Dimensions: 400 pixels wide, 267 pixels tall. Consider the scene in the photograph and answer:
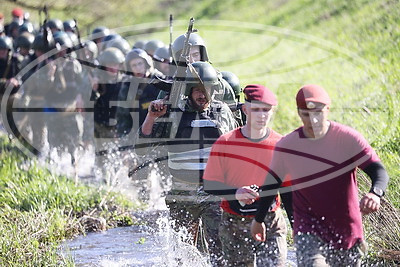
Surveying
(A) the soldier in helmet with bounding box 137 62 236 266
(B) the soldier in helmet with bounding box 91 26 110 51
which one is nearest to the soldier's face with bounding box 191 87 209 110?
(A) the soldier in helmet with bounding box 137 62 236 266

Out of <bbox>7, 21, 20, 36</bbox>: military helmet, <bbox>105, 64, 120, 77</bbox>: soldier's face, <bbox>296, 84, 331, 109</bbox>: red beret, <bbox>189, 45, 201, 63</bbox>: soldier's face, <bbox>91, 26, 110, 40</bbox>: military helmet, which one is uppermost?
<bbox>7, 21, 20, 36</bbox>: military helmet

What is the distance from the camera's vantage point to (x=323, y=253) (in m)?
5.41

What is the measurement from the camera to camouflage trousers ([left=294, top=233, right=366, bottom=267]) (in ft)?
17.6

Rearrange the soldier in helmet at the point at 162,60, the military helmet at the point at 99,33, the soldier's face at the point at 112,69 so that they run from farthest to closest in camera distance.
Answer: the military helmet at the point at 99,33 → the soldier's face at the point at 112,69 → the soldier in helmet at the point at 162,60

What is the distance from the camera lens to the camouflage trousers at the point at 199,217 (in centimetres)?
658

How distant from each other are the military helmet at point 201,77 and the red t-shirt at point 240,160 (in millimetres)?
891

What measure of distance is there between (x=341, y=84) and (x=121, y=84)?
4837 mm

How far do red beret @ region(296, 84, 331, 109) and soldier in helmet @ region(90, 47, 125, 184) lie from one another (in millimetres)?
5961

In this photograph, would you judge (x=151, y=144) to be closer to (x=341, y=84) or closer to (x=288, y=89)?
(x=341, y=84)

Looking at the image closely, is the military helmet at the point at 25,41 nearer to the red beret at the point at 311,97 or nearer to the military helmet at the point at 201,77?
the military helmet at the point at 201,77

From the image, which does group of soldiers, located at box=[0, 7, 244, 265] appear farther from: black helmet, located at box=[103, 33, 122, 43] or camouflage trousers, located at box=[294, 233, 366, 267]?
camouflage trousers, located at box=[294, 233, 366, 267]

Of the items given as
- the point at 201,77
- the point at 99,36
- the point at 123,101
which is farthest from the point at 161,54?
the point at 201,77

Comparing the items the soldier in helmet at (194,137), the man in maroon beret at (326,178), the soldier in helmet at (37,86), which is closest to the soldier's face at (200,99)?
the soldier in helmet at (194,137)

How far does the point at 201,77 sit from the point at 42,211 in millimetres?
3099
